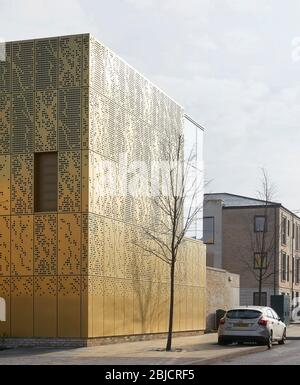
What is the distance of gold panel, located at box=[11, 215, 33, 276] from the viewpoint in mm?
25422

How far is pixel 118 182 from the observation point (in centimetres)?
2762

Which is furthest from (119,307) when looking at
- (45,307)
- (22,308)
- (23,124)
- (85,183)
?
(23,124)

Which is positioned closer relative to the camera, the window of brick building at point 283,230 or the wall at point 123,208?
the wall at point 123,208

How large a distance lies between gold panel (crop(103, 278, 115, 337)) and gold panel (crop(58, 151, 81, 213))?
282 cm

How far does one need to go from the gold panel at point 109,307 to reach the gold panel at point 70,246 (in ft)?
5.11

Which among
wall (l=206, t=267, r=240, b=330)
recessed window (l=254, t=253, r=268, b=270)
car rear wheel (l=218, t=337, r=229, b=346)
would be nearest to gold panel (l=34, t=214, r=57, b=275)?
car rear wheel (l=218, t=337, r=229, b=346)

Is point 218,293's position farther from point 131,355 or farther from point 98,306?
point 131,355

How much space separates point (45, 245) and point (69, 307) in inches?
81.5

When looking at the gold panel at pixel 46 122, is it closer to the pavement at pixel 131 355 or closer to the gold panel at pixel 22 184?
the gold panel at pixel 22 184

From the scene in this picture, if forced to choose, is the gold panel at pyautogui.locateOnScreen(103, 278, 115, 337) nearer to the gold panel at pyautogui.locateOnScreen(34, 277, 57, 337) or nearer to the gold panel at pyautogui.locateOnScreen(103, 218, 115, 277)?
the gold panel at pyautogui.locateOnScreen(103, 218, 115, 277)

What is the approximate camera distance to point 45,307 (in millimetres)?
25203

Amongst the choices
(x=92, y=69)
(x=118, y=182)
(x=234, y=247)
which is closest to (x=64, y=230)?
(x=118, y=182)

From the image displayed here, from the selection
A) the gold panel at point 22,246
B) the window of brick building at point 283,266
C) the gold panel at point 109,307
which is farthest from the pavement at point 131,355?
→ the window of brick building at point 283,266

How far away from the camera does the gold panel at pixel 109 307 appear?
1032 inches
